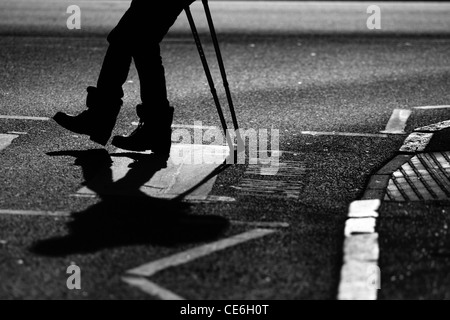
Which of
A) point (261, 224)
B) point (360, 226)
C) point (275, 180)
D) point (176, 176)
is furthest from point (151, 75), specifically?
point (360, 226)

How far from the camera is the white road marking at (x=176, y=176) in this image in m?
7.29

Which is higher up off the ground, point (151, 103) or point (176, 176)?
point (151, 103)

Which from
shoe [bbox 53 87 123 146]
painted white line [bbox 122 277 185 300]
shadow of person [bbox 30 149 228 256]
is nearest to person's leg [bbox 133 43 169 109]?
shoe [bbox 53 87 123 146]

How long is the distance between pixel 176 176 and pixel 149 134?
1.84ft

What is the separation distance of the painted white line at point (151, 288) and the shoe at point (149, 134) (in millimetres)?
2582

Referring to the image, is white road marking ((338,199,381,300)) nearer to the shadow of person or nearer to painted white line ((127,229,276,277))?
painted white line ((127,229,276,277))

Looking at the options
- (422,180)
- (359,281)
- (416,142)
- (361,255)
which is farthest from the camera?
(416,142)

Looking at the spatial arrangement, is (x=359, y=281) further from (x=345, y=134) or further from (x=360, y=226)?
(x=345, y=134)

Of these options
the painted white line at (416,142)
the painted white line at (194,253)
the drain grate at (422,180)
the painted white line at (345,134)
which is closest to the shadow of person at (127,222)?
the painted white line at (194,253)

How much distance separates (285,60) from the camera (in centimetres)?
1263

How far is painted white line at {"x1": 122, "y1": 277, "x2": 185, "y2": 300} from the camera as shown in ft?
17.7

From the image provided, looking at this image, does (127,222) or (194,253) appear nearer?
(194,253)

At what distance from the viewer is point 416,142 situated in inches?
349

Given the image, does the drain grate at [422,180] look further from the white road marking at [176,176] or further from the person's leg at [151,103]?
the person's leg at [151,103]
